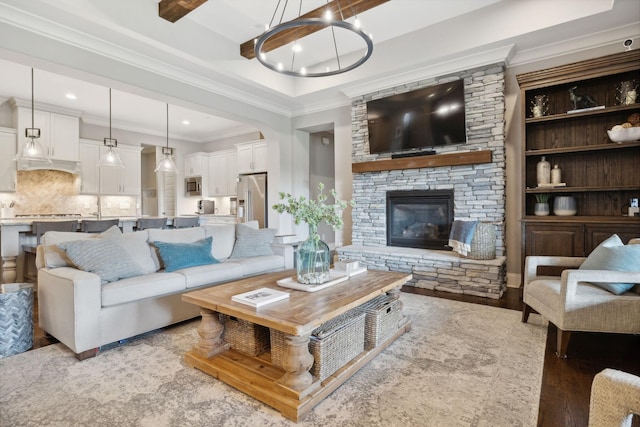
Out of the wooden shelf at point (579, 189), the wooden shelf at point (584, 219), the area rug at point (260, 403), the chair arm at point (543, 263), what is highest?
the wooden shelf at point (579, 189)

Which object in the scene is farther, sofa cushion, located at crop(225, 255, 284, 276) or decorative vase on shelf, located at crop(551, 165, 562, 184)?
decorative vase on shelf, located at crop(551, 165, 562, 184)

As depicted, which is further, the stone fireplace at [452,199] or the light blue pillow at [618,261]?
the stone fireplace at [452,199]

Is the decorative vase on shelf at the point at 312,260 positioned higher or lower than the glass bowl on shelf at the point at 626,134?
lower

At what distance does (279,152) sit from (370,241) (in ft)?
8.02

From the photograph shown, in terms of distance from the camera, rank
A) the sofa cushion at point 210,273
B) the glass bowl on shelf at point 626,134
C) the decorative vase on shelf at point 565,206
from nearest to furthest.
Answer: the sofa cushion at point 210,273, the glass bowl on shelf at point 626,134, the decorative vase on shelf at point 565,206

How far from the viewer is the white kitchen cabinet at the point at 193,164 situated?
862cm

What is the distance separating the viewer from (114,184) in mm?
7395

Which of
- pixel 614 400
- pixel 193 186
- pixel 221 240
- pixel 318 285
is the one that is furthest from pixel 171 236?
pixel 193 186

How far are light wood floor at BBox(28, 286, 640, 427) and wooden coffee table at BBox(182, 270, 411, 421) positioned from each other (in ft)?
3.32

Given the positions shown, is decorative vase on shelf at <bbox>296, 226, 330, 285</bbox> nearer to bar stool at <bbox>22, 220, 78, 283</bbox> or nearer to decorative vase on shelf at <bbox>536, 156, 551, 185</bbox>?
decorative vase on shelf at <bbox>536, 156, 551, 185</bbox>

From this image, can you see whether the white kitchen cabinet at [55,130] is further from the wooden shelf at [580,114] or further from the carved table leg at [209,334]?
the wooden shelf at [580,114]

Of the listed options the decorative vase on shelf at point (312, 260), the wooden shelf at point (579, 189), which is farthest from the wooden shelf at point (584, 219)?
the decorative vase on shelf at point (312, 260)

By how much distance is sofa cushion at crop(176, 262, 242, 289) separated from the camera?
309 cm

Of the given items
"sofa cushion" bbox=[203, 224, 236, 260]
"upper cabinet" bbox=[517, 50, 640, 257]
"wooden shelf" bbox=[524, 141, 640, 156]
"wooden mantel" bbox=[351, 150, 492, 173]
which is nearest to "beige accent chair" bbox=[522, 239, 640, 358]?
"upper cabinet" bbox=[517, 50, 640, 257]
